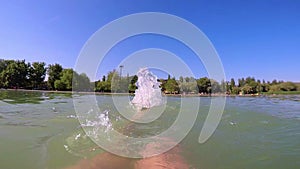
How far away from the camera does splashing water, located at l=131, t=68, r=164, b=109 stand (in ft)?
53.6

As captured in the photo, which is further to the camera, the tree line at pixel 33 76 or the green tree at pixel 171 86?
the tree line at pixel 33 76

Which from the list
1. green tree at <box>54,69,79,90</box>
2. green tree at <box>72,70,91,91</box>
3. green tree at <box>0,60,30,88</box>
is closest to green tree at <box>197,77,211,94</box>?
green tree at <box>54,69,79,90</box>

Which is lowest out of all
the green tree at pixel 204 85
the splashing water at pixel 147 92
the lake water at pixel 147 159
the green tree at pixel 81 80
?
the lake water at pixel 147 159

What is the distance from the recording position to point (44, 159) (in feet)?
18.3

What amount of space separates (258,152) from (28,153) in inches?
237

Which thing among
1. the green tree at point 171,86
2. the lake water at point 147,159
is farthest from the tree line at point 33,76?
the lake water at point 147,159

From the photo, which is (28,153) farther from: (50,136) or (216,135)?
(216,135)

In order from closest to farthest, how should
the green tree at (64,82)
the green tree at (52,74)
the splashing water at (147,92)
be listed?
the splashing water at (147,92)
the green tree at (64,82)
the green tree at (52,74)

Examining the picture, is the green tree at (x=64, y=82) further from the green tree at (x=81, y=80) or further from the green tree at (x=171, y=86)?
the green tree at (x=171, y=86)

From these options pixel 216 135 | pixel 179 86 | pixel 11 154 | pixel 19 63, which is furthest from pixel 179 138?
pixel 19 63

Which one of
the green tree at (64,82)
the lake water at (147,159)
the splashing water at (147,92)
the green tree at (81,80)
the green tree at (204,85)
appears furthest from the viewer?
the green tree at (204,85)

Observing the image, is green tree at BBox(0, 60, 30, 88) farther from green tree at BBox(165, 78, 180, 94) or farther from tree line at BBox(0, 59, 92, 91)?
green tree at BBox(165, 78, 180, 94)

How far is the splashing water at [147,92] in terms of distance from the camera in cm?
1634

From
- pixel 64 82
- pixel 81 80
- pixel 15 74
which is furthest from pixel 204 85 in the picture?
pixel 15 74
